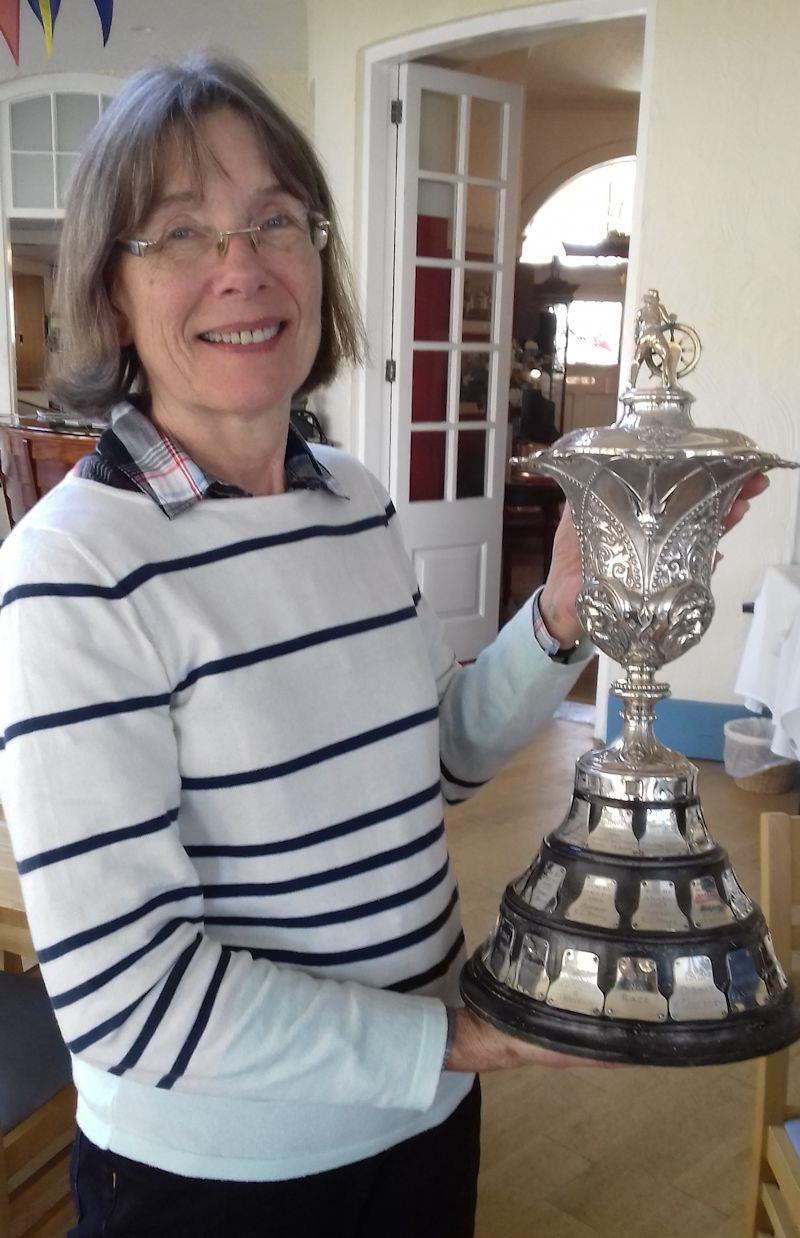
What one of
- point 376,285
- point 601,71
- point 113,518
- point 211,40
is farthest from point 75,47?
point 113,518

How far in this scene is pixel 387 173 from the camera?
14.7ft

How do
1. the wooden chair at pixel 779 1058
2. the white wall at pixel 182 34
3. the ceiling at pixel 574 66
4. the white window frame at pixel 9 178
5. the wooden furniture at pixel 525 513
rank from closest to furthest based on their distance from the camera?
the wooden chair at pixel 779 1058 → the white wall at pixel 182 34 → the ceiling at pixel 574 66 → the white window frame at pixel 9 178 → the wooden furniture at pixel 525 513

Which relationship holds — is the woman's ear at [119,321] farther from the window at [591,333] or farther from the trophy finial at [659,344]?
the window at [591,333]

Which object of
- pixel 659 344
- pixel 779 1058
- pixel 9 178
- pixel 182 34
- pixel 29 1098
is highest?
pixel 182 34

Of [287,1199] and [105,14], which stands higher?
[105,14]

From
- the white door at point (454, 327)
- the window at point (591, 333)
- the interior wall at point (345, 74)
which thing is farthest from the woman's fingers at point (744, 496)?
the window at point (591, 333)

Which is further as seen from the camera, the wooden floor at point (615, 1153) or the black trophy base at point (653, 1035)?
the wooden floor at point (615, 1153)

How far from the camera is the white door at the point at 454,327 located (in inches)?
179

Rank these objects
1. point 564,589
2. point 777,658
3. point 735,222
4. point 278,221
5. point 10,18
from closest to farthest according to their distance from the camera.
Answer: point 278,221 < point 564,589 < point 777,658 < point 735,222 < point 10,18

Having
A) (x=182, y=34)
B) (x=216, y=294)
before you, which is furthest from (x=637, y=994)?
(x=182, y=34)

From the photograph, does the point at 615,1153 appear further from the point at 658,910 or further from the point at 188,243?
the point at 188,243

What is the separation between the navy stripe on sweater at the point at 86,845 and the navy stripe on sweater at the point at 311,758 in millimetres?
71

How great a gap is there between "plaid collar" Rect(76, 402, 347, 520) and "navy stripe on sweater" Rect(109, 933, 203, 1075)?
0.34 meters

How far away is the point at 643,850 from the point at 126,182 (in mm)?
667
